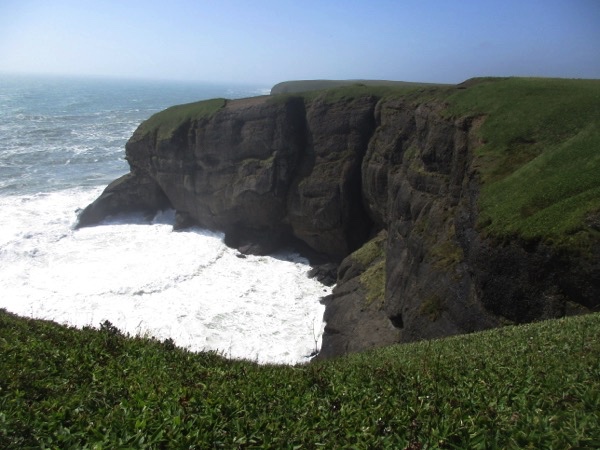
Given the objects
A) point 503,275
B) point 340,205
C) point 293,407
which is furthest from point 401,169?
A: point 293,407

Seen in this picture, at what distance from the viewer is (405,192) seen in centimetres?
2730

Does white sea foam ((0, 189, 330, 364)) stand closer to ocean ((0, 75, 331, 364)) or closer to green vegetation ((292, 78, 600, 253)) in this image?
ocean ((0, 75, 331, 364))

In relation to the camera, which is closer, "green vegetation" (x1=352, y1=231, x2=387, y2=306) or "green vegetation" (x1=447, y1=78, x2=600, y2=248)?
"green vegetation" (x1=447, y1=78, x2=600, y2=248)

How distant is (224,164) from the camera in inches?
1606

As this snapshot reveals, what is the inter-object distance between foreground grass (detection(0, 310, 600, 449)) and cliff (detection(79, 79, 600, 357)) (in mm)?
7679

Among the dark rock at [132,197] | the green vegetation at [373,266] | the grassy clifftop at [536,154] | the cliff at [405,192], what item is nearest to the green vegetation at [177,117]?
the cliff at [405,192]

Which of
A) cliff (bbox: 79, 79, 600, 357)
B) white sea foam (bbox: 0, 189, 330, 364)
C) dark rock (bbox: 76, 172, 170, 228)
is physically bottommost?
white sea foam (bbox: 0, 189, 330, 364)

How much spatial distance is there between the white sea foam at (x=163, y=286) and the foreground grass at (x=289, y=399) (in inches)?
540

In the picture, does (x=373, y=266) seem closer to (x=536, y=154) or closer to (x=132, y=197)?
(x=536, y=154)

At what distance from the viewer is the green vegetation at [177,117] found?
4359cm

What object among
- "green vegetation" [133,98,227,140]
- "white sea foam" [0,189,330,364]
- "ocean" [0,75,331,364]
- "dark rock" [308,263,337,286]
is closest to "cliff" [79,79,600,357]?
"green vegetation" [133,98,227,140]

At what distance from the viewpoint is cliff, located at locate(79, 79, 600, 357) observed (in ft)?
54.4

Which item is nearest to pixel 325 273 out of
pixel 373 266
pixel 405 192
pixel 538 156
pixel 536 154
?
pixel 373 266

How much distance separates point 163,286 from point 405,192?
16.2 meters
